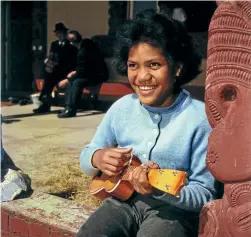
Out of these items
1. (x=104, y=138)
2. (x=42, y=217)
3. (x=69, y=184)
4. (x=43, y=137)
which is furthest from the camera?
(x=43, y=137)

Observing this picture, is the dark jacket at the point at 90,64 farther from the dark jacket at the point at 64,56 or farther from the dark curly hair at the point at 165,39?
the dark curly hair at the point at 165,39

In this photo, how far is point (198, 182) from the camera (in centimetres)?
192

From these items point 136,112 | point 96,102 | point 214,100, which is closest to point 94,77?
point 96,102

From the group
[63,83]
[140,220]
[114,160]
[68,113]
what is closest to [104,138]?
[114,160]

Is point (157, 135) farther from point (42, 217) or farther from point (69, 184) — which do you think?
point (69, 184)

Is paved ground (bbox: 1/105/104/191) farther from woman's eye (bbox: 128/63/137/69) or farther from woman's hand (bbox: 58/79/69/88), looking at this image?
woman's eye (bbox: 128/63/137/69)

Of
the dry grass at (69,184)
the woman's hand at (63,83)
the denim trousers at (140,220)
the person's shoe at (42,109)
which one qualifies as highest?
the denim trousers at (140,220)

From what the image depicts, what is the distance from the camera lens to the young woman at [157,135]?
1897 millimetres

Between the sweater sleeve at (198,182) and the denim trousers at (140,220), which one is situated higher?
the sweater sleeve at (198,182)

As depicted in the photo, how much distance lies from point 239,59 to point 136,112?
64 centimetres

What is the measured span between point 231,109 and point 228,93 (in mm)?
56

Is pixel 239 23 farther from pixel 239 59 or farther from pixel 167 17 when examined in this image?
pixel 167 17

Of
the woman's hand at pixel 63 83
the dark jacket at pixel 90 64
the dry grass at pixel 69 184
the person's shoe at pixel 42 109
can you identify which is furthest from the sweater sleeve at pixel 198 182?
the woman's hand at pixel 63 83

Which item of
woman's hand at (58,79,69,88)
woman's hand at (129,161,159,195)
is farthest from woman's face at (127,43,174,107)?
woman's hand at (58,79,69,88)
